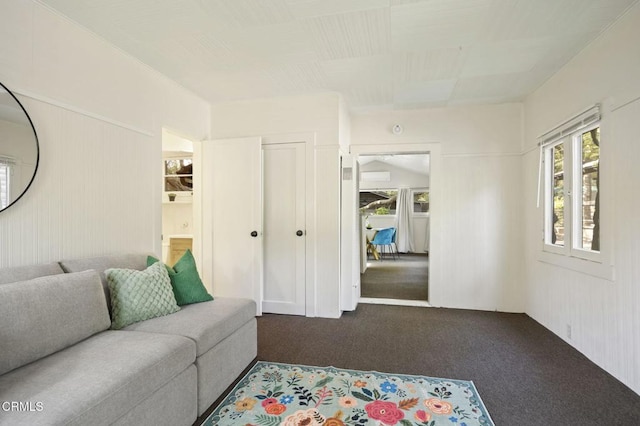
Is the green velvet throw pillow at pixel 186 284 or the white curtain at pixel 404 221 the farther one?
the white curtain at pixel 404 221

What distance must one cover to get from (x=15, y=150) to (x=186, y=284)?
1274mm

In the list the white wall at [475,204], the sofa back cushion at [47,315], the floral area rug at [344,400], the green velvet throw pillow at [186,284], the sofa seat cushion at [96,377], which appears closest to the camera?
the sofa seat cushion at [96,377]

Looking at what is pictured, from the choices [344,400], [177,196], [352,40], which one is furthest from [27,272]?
[177,196]

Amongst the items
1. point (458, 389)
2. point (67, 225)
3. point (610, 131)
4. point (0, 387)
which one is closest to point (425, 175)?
point (610, 131)

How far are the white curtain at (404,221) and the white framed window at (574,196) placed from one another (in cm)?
629

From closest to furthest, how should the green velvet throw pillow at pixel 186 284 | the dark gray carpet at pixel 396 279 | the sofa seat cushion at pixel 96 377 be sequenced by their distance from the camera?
the sofa seat cushion at pixel 96 377
the green velvet throw pillow at pixel 186 284
the dark gray carpet at pixel 396 279

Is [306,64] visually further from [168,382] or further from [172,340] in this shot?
[168,382]

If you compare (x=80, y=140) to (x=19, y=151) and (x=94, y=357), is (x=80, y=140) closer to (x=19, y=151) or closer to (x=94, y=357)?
(x=19, y=151)

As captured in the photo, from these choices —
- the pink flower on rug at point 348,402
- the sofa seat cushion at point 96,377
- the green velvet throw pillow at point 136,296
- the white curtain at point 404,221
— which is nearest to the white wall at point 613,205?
the pink flower on rug at point 348,402

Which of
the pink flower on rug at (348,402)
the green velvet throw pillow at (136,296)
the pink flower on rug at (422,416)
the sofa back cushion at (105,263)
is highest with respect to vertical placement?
the sofa back cushion at (105,263)

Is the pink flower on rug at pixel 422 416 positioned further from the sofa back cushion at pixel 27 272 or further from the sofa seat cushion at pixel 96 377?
the sofa back cushion at pixel 27 272

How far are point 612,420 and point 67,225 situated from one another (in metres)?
3.49

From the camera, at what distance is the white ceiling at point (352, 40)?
206 cm

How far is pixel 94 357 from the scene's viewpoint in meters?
1.46
